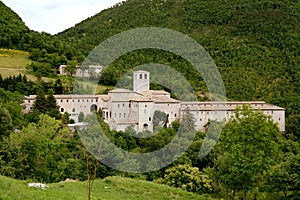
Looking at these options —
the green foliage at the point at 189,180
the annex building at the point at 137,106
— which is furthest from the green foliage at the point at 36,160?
the annex building at the point at 137,106

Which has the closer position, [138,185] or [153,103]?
[138,185]

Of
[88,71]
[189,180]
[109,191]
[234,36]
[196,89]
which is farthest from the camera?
[234,36]

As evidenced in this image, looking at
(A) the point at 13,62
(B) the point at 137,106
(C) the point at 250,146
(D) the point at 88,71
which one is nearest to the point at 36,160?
(C) the point at 250,146

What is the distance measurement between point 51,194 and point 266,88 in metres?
52.2

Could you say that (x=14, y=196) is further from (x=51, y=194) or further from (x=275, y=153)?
(x=275, y=153)

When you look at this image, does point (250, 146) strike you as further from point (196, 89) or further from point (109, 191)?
point (196, 89)

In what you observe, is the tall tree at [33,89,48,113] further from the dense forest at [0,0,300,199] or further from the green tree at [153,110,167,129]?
the green tree at [153,110,167,129]

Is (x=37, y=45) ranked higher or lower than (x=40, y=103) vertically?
higher

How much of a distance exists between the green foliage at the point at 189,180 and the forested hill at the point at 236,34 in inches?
1368

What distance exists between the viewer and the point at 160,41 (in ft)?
226

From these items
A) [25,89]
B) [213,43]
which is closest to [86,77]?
[25,89]

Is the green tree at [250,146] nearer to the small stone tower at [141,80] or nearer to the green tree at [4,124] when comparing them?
the green tree at [4,124]

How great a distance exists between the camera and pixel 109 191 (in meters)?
15.7

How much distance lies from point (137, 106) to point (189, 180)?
1976 cm
